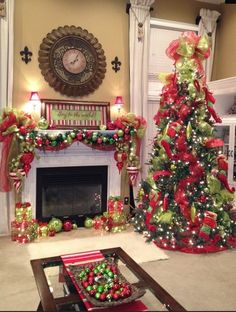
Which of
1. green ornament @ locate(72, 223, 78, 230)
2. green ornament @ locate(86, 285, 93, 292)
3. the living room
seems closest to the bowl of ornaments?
green ornament @ locate(86, 285, 93, 292)

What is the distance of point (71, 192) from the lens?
15.9ft

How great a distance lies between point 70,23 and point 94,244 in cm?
311

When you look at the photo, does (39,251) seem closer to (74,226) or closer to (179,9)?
(74,226)

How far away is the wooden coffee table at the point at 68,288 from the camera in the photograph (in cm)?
201

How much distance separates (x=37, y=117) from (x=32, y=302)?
255cm

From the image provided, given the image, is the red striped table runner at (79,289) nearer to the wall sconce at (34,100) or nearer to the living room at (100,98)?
the living room at (100,98)

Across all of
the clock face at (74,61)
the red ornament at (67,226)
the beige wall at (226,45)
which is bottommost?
the red ornament at (67,226)

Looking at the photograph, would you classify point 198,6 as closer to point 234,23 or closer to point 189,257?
point 234,23

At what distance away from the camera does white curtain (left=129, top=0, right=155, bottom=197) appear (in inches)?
189

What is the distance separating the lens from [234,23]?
203 inches

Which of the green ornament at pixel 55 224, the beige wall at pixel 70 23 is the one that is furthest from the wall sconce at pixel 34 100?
the green ornament at pixel 55 224

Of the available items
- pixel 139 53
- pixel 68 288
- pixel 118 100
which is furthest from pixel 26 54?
pixel 68 288

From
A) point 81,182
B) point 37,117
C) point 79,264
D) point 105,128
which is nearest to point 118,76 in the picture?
point 105,128

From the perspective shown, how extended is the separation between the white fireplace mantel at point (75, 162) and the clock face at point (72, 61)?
2.83ft
